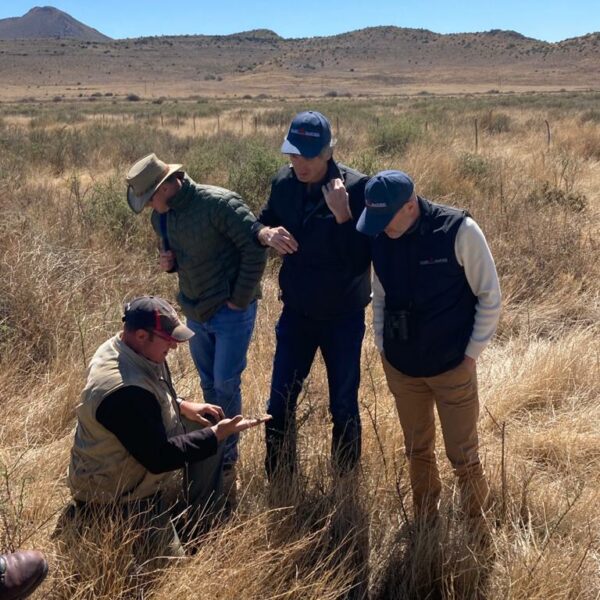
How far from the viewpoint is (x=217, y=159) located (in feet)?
35.1

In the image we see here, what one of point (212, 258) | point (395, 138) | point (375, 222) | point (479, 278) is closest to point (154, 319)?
point (212, 258)

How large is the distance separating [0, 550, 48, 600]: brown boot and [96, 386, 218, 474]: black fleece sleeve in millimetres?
486

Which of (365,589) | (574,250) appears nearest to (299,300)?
(365,589)

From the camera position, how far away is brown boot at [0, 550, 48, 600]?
7.04 ft

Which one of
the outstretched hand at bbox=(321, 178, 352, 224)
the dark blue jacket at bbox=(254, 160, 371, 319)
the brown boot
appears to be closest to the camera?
the brown boot

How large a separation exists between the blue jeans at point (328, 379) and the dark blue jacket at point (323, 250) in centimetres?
9

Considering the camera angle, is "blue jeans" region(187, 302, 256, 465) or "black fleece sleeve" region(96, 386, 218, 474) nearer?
"black fleece sleeve" region(96, 386, 218, 474)

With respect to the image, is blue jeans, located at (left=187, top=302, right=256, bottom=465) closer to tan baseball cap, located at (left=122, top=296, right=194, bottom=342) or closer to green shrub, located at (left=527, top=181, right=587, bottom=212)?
tan baseball cap, located at (left=122, top=296, right=194, bottom=342)

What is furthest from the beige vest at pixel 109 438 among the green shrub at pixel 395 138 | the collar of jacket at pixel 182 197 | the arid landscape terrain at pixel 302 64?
the arid landscape terrain at pixel 302 64

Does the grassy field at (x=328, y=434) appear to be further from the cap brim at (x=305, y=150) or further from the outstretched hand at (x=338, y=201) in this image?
the cap brim at (x=305, y=150)

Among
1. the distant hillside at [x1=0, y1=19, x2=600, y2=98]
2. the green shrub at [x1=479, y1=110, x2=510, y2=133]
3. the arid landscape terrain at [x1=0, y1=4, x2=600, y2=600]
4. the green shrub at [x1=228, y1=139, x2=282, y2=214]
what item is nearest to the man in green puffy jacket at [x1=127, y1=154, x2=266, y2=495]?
the arid landscape terrain at [x1=0, y1=4, x2=600, y2=600]

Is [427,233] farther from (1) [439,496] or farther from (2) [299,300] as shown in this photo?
(1) [439,496]

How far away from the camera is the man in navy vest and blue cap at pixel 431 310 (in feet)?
8.05

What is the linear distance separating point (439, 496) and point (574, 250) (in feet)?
14.6
